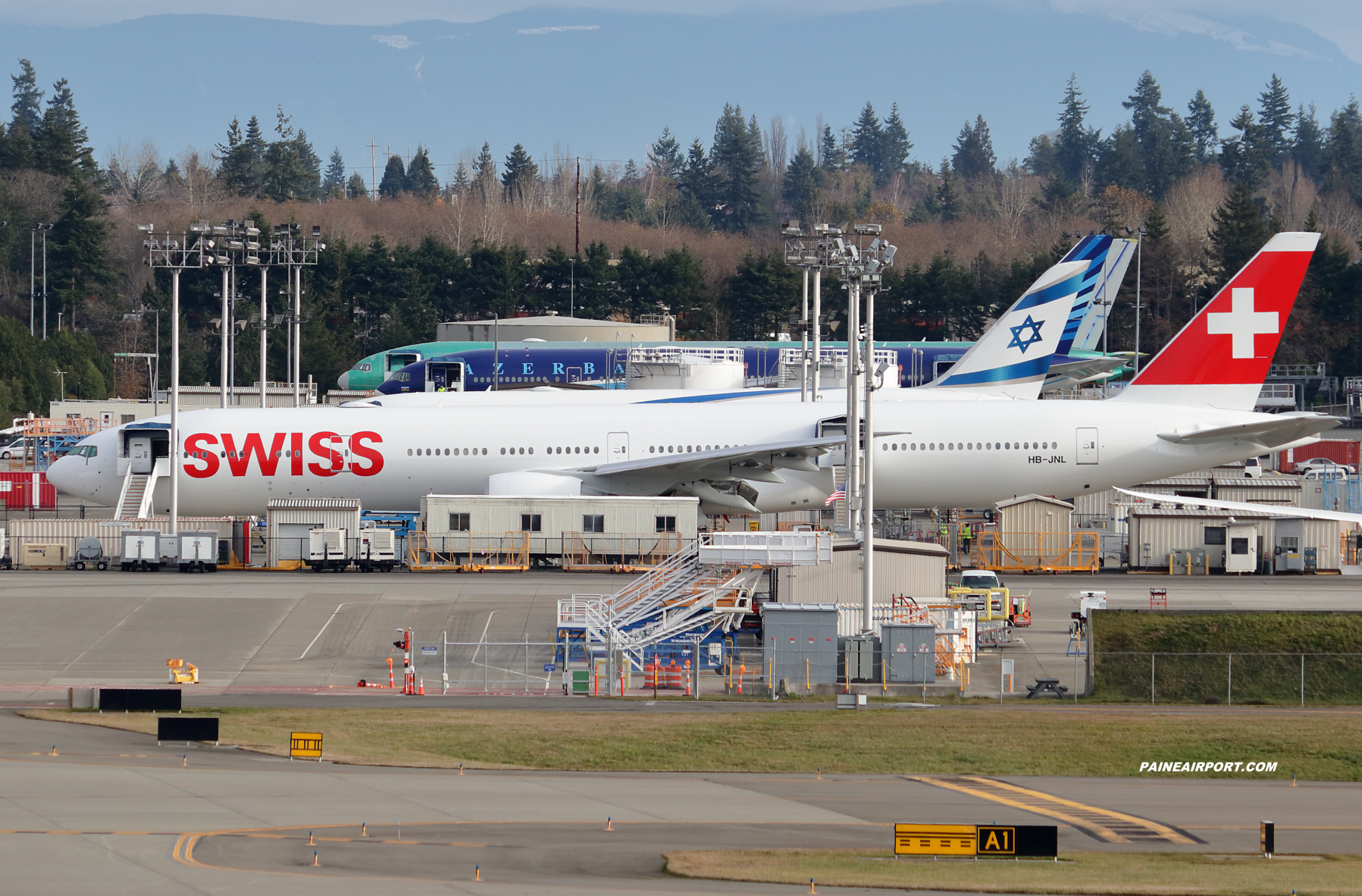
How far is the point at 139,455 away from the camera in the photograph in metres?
49.4

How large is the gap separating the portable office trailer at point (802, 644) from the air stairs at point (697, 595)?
8.36 ft

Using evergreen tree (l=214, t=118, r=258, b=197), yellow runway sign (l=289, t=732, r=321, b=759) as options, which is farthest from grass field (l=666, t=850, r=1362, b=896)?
evergreen tree (l=214, t=118, r=258, b=197)

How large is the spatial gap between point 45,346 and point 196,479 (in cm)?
6897

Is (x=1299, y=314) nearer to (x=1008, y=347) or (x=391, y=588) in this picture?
(x=1008, y=347)

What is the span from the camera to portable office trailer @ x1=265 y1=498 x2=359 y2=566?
151ft

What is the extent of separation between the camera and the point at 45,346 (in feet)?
361

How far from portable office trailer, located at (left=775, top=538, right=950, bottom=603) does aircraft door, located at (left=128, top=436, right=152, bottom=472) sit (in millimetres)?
23342

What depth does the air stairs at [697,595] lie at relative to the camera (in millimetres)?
34531

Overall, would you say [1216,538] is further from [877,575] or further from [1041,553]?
[877,575]

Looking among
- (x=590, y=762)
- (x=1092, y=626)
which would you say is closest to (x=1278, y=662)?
(x=1092, y=626)

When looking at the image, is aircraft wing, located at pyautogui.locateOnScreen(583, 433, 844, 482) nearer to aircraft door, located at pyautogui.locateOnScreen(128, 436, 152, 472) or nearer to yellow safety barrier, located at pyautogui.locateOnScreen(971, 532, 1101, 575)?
yellow safety barrier, located at pyautogui.locateOnScreen(971, 532, 1101, 575)

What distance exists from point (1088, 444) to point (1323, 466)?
33284 millimetres

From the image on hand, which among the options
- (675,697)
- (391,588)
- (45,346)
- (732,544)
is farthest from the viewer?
(45,346)
